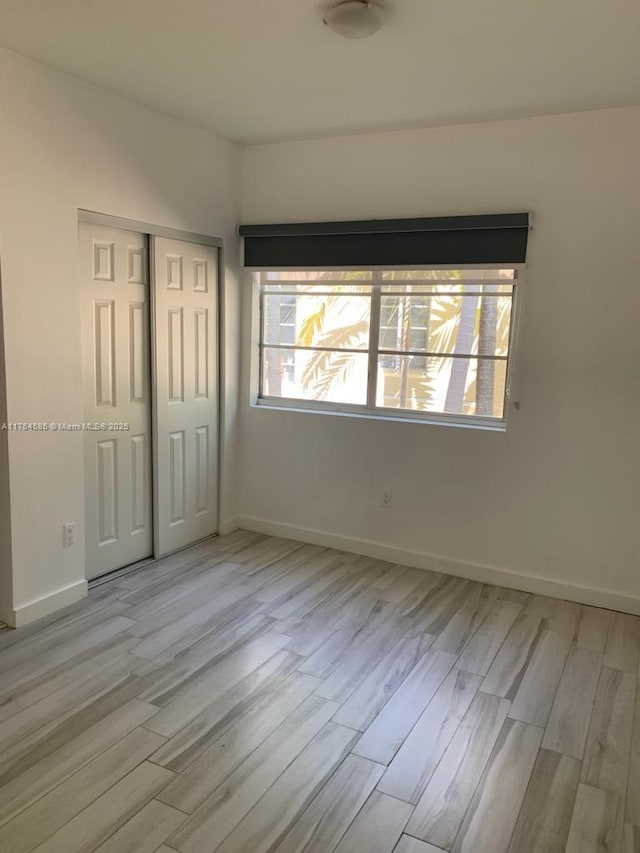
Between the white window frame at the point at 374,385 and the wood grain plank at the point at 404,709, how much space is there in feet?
4.51

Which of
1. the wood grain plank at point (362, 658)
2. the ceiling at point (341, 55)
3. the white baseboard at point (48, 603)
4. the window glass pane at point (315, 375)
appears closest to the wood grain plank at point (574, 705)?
the wood grain plank at point (362, 658)

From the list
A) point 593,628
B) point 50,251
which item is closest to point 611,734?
point 593,628

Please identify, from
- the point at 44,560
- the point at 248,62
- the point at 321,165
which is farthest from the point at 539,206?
the point at 44,560

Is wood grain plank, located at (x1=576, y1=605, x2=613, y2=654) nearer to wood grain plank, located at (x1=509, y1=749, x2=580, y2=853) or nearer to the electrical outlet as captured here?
wood grain plank, located at (x1=509, y1=749, x2=580, y2=853)

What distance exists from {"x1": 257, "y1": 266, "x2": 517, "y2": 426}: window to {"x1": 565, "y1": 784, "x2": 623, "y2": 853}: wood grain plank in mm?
2010

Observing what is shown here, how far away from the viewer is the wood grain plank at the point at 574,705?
7.61 ft

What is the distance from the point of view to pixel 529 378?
346 cm

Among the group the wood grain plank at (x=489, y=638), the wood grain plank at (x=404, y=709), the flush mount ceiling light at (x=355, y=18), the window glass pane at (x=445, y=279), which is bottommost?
the wood grain plank at (x=404, y=709)

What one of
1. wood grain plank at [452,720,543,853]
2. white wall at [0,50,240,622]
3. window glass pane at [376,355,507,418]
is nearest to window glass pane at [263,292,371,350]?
window glass pane at [376,355,507,418]

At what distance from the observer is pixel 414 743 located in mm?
2287

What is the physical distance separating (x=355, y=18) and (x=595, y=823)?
2706 millimetres

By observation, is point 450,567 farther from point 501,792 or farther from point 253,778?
point 253,778

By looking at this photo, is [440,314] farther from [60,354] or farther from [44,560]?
[44,560]
